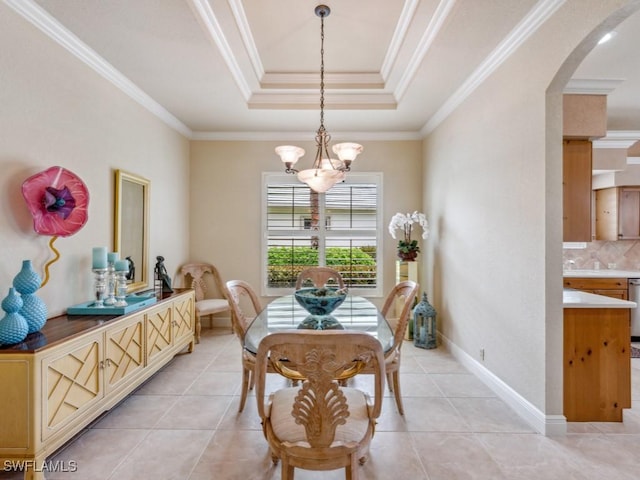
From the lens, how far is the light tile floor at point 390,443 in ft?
5.91

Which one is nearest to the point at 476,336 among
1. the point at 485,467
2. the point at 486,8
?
the point at 485,467

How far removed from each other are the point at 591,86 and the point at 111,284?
4448mm

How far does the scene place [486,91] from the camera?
284 cm

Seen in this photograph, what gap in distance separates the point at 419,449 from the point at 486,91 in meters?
2.85

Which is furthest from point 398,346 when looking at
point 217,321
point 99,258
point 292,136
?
point 292,136

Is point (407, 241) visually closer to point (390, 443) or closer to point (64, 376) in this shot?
point (390, 443)

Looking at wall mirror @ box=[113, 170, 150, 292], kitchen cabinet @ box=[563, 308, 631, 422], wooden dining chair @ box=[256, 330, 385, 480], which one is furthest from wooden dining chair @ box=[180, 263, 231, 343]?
kitchen cabinet @ box=[563, 308, 631, 422]

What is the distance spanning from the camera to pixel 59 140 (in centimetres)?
231

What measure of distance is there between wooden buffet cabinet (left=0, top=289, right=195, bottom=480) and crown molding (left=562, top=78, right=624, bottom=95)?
13.6 ft

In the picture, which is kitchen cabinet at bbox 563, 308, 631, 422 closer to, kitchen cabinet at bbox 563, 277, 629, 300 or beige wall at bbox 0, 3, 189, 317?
kitchen cabinet at bbox 563, 277, 629, 300

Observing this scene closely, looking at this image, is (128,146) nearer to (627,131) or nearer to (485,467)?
(485,467)

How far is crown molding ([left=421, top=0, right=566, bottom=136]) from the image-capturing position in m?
2.05

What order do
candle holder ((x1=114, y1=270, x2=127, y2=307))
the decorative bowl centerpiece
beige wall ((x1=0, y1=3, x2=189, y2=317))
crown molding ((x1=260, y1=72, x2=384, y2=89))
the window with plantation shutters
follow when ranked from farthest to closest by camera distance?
the window with plantation shutters, crown molding ((x1=260, y1=72, x2=384, y2=89)), candle holder ((x1=114, y1=270, x2=127, y2=307)), the decorative bowl centerpiece, beige wall ((x1=0, y1=3, x2=189, y2=317))

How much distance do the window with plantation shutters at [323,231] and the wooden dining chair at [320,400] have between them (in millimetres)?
3162
